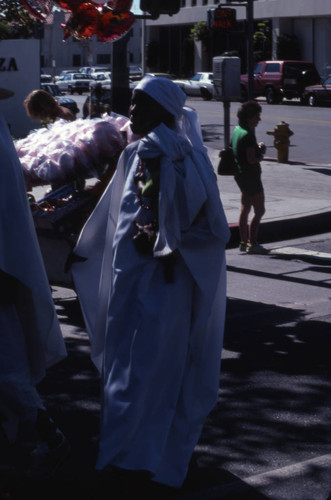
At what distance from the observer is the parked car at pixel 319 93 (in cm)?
4059

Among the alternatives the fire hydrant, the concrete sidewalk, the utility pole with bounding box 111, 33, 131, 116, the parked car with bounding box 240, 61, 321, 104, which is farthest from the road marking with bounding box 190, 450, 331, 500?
the parked car with bounding box 240, 61, 321, 104

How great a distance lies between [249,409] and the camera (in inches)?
229

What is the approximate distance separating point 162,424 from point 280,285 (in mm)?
5233

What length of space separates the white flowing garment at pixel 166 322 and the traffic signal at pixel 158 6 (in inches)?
225

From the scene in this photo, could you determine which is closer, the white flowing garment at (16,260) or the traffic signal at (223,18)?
the white flowing garment at (16,260)

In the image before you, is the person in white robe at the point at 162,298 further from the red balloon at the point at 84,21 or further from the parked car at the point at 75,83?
the parked car at the point at 75,83

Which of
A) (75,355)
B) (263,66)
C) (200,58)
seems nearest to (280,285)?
(75,355)

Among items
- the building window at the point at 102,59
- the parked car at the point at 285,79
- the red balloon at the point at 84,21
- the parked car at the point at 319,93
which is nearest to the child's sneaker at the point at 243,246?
the red balloon at the point at 84,21

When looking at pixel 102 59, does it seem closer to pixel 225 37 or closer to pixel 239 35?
pixel 239 35

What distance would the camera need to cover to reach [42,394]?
6129 mm

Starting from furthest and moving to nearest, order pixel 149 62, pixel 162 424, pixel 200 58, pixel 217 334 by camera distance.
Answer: pixel 149 62
pixel 200 58
pixel 217 334
pixel 162 424

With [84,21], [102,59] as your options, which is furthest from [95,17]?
[102,59]

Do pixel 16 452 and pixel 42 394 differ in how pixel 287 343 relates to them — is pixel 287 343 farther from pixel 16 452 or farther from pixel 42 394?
pixel 16 452

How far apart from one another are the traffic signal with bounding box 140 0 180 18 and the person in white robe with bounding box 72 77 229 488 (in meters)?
5.62
